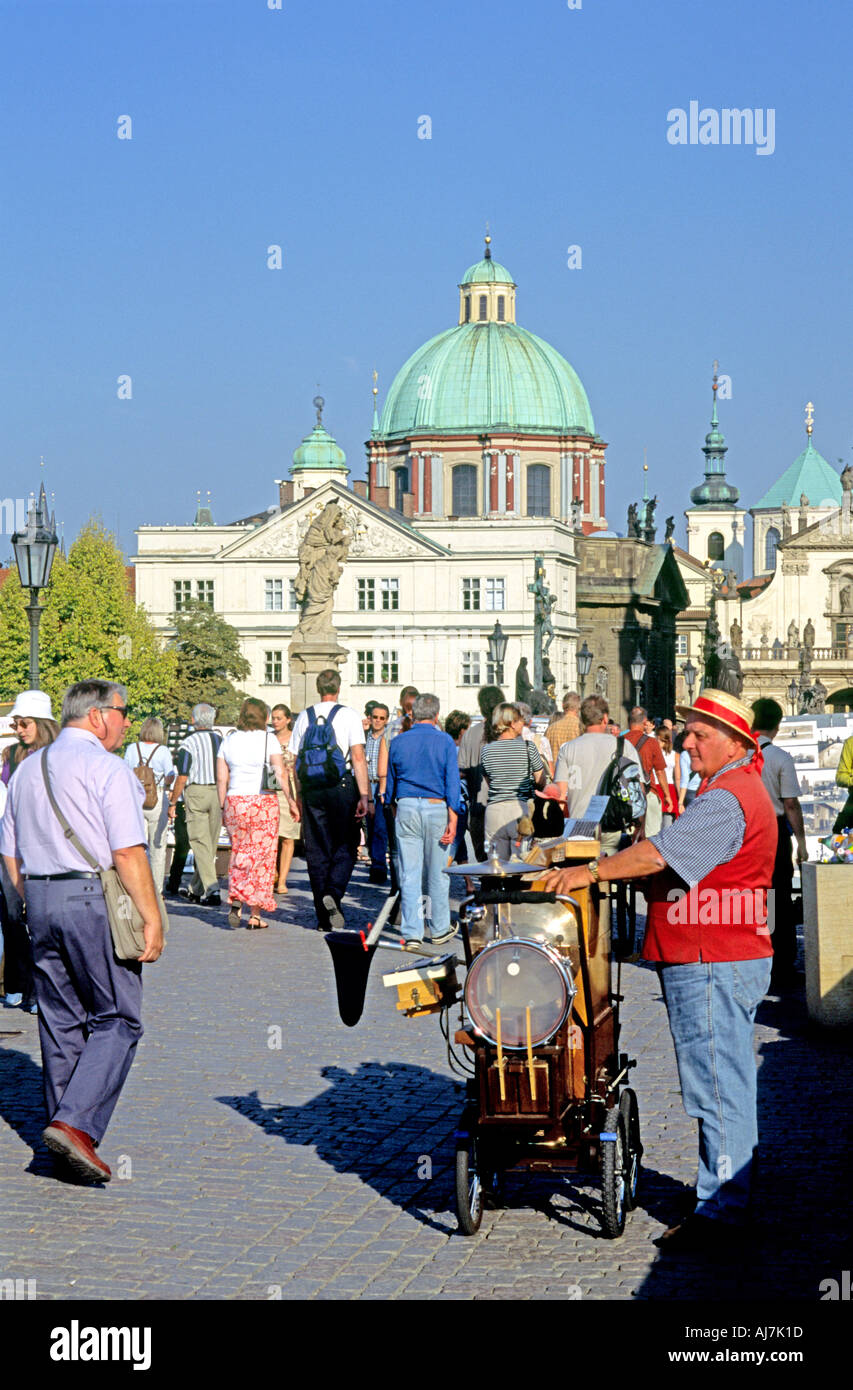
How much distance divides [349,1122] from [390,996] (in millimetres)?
3791

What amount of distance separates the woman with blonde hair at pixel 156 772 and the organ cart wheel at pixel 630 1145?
29.9 feet

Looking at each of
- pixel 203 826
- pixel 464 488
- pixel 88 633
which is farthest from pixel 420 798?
pixel 464 488

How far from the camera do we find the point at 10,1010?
11.5 meters

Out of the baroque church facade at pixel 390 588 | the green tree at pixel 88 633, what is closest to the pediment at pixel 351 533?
the baroque church facade at pixel 390 588

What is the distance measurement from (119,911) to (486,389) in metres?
97.1

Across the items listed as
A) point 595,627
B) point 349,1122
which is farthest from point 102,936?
point 595,627

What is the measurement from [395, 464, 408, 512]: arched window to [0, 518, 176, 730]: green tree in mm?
33431

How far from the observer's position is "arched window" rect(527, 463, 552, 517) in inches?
4048

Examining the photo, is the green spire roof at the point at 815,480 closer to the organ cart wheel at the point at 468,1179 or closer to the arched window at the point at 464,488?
the arched window at the point at 464,488

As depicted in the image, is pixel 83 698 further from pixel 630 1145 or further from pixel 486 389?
pixel 486 389

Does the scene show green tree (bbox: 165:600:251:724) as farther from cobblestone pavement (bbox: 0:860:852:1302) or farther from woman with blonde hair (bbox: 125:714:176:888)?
cobblestone pavement (bbox: 0:860:852:1302)

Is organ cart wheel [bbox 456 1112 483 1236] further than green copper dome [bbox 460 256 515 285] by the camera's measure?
No

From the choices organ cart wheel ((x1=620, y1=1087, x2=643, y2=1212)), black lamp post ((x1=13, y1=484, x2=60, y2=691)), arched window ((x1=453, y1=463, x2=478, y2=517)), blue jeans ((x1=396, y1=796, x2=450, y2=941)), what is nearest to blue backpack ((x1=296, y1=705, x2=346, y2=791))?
blue jeans ((x1=396, y1=796, x2=450, y2=941))

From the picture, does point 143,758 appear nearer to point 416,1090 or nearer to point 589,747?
point 589,747
